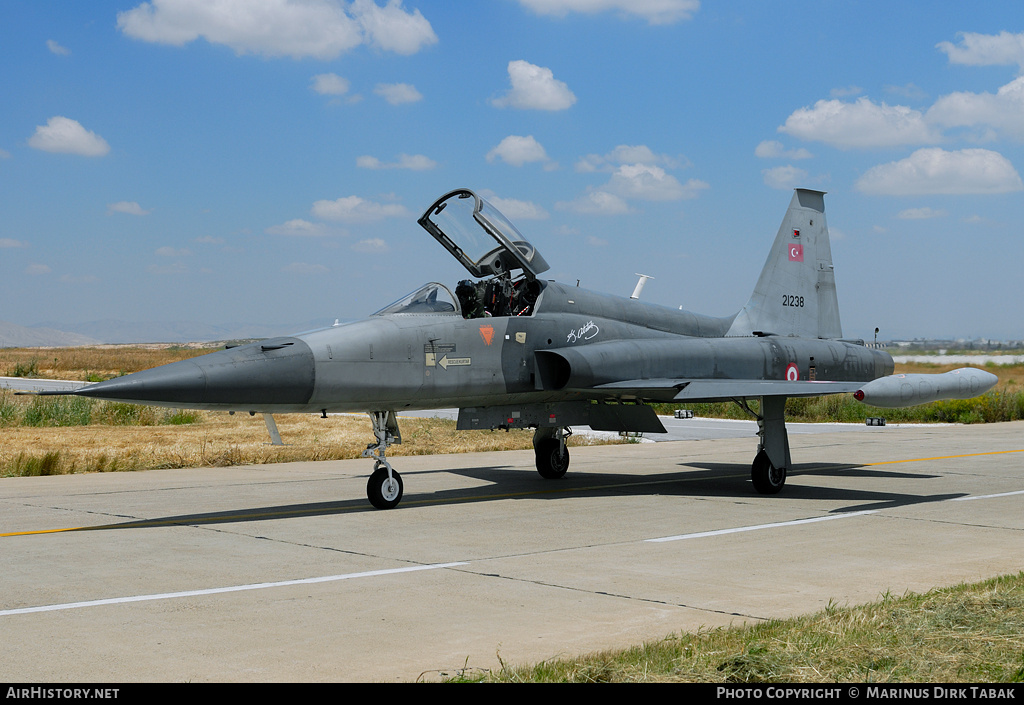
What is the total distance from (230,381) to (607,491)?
5.94 meters

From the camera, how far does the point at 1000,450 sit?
19.2 meters

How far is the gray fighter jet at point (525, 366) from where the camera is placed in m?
9.97

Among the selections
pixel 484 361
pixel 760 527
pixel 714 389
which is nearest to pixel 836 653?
pixel 760 527

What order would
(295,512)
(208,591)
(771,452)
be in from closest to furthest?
(208,591) → (295,512) → (771,452)

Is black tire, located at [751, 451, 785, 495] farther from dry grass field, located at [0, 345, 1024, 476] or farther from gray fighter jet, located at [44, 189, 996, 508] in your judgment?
dry grass field, located at [0, 345, 1024, 476]

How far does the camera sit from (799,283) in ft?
53.4

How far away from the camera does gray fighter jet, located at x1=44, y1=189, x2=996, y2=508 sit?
997cm

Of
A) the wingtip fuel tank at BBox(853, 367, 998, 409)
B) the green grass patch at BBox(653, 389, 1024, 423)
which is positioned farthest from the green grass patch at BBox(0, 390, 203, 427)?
the wingtip fuel tank at BBox(853, 367, 998, 409)
